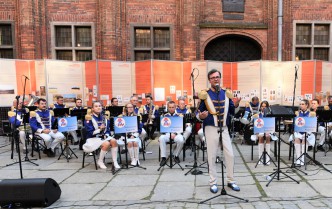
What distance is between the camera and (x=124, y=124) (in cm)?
664

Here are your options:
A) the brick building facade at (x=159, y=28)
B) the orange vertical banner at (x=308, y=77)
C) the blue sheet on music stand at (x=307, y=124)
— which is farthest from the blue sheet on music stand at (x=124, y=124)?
the orange vertical banner at (x=308, y=77)

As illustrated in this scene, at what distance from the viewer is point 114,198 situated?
4.85 meters

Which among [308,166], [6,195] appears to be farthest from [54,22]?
[308,166]

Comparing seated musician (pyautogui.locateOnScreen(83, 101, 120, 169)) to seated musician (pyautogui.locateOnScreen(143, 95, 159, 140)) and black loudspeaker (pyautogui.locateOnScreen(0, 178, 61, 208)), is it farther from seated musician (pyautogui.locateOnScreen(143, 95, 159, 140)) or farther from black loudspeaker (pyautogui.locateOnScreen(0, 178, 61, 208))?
seated musician (pyautogui.locateOnScreen(143, 95, 159, 140))

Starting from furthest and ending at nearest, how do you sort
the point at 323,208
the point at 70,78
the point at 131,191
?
the point at 70,78 < the point at 131,191 < the point at 323,208

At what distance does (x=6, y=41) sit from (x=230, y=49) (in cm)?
1119

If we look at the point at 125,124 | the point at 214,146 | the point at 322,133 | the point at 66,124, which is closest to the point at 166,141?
the point at 125,124

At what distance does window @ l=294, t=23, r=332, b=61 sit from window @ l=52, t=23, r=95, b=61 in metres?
10.5

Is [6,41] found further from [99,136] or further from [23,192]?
[23,192]

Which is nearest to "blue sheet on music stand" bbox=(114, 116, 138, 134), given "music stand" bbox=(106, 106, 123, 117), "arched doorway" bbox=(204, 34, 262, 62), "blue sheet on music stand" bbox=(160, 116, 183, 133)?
"blue sheet on music stand" bbox=(160, 116, 183, 133)

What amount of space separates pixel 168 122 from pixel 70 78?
6656mm

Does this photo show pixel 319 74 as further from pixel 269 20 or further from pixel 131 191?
pixel 131 191

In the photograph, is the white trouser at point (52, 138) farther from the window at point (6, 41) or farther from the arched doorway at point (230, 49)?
the arched doorway at point (230, 49)

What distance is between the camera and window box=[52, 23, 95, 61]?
43.6 feet
